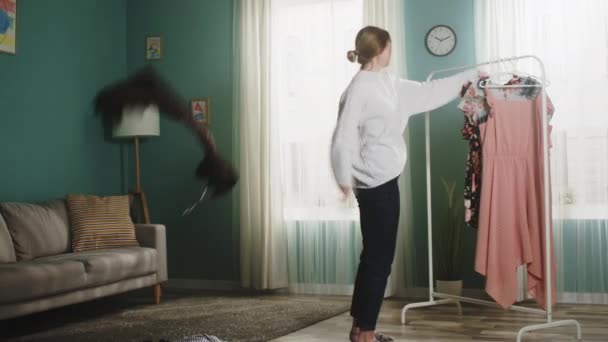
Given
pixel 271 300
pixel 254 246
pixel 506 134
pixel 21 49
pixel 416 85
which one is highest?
pixel 21 49

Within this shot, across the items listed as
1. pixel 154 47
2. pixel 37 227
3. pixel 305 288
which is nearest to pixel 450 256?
pixel 305 288

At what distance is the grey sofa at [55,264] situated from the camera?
342 centimetres

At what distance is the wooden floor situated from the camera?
3.35 m

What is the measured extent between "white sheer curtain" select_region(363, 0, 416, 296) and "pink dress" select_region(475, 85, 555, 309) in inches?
51.2

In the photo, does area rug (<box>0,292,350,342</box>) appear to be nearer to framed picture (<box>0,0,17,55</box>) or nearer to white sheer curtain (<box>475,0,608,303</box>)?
white sheer curtain (<box>475,0,608,303</box>)

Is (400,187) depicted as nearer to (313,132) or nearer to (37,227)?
(313,132)

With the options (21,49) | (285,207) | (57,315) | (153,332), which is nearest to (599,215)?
(285,207)

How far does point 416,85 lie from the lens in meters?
3.19

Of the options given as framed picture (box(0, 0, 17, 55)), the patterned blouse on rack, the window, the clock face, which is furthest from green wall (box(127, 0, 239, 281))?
the patterned blouse on rack

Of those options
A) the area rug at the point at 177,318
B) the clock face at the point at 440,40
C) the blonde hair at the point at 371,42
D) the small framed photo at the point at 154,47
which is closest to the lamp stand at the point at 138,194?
the area rug at the point at 177,318

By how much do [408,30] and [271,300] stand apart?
2.15 meters

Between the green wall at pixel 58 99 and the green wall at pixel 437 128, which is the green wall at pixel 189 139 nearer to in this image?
the green wall at pixel 58 99

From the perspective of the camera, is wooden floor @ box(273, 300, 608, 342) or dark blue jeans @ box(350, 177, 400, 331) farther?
wooden floor @ box(273, 300, 608, 342)

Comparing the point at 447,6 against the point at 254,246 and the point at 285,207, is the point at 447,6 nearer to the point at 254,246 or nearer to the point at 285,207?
the point at 285,207
